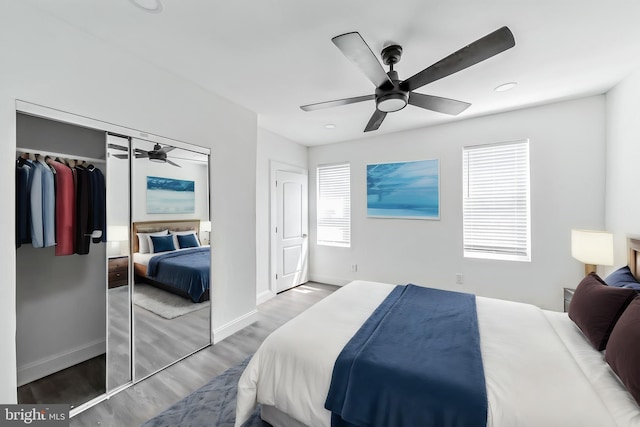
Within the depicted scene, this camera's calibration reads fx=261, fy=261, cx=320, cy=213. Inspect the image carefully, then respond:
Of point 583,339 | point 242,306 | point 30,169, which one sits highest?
point 30,169

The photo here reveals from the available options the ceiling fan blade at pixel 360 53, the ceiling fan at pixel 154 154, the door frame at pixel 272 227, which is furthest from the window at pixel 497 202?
the ceiling fan at pixel 154 154

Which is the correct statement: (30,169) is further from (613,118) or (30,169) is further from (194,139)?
(613,118)

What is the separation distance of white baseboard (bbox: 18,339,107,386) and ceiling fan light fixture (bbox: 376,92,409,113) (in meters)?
3.21

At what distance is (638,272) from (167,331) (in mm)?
3949

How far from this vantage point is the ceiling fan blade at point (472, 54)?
4.25ft

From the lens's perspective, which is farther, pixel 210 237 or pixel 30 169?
pixel 210 237

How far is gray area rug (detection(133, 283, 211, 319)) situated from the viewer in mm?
2154

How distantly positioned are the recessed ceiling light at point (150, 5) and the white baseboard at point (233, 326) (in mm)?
2707

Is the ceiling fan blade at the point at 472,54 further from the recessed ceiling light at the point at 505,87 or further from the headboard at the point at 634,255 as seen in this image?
the headboard at the point at 634,255

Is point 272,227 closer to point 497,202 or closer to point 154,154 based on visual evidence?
point 154,154

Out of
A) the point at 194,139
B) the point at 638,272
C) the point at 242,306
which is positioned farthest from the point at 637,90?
the point at 242,306

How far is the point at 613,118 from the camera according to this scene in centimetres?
269

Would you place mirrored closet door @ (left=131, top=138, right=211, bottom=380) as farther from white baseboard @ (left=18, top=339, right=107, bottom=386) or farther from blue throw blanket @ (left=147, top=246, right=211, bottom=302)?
white baseboard @ (left=18, top=339, right=107, bottom=386)

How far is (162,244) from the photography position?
7.61 feet
